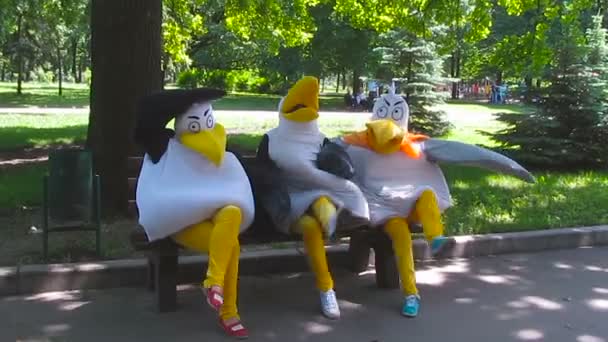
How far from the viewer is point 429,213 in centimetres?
505

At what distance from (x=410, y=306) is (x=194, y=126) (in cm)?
192

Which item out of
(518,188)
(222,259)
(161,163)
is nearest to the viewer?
(222,259)

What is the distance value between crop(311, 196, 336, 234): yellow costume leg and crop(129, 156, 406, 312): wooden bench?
36 cm

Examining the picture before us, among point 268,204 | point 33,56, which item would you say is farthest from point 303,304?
point 33,56

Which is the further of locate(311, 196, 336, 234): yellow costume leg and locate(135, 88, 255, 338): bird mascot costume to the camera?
locate(311, 196, 336, 234): yellow costume leg

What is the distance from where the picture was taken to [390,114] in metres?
5.28

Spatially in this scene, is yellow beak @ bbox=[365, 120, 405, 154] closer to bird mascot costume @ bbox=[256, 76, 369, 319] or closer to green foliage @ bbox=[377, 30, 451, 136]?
bird mascot costume @ bbox=[256, 76, 369, 319]

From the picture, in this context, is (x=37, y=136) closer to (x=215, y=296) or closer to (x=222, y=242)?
(x=222, y=242)

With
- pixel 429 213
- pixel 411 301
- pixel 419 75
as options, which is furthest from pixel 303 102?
pixel 419 75

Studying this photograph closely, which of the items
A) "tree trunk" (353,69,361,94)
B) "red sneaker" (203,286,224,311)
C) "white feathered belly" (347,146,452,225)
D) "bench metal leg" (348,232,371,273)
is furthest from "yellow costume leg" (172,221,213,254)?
"tree trunk" (353,69,361,94)

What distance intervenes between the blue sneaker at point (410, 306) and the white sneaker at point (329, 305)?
47 centimetres

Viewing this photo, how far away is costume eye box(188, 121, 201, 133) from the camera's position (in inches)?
179

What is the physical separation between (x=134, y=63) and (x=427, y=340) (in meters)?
4.17

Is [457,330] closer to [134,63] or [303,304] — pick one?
[303,304]
